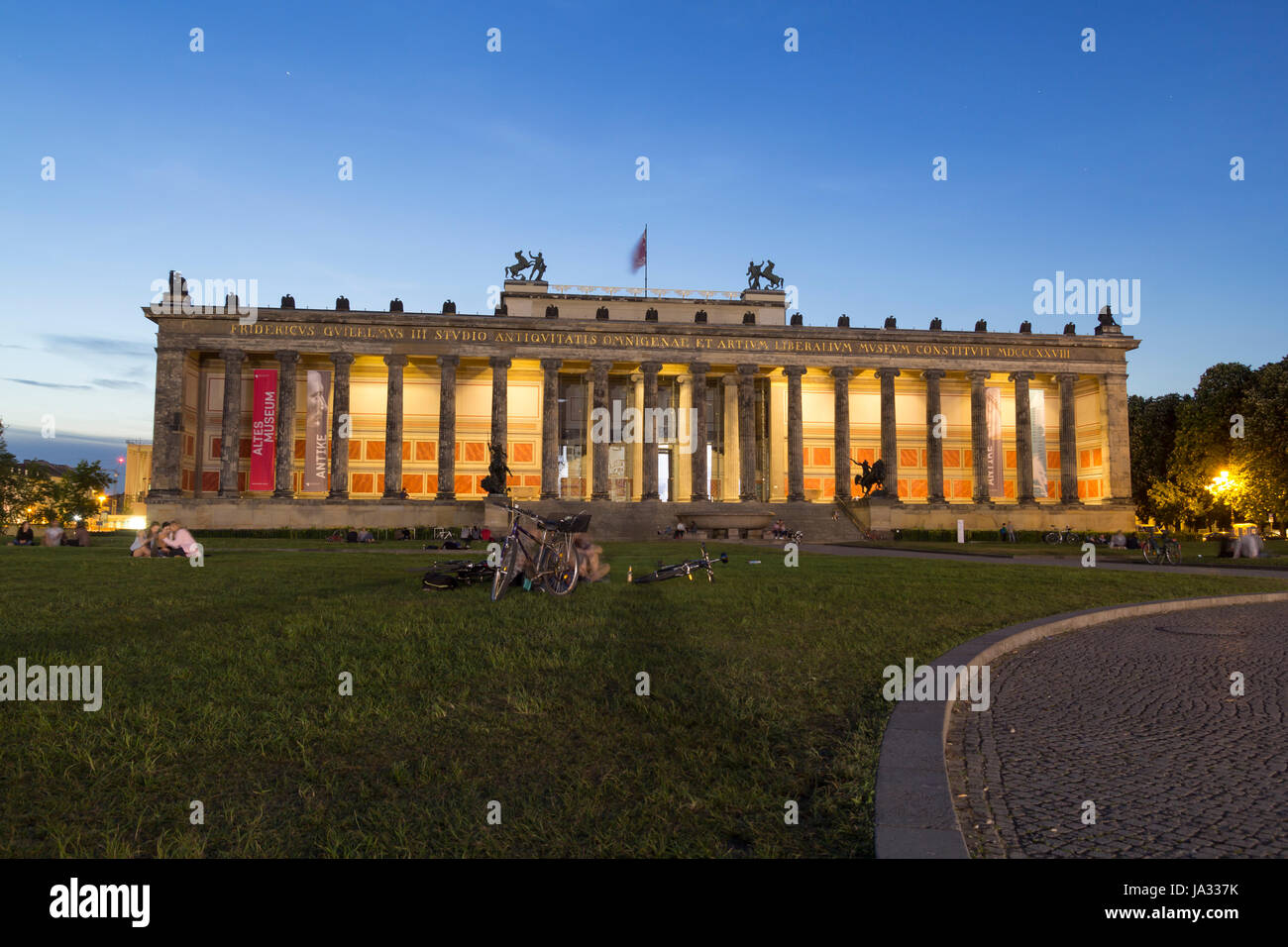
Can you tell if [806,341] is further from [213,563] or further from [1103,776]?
[1103,776]

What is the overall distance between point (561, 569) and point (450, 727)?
737cm

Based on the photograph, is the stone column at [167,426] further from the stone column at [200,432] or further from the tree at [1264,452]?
the tree at [1264,452]

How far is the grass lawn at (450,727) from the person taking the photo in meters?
3.64

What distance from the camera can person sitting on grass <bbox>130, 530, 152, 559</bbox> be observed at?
2081 centimetres

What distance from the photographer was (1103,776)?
471 centimetres

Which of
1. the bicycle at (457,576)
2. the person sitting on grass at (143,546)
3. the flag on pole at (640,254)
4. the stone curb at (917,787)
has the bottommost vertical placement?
the stone curb at (917,787)

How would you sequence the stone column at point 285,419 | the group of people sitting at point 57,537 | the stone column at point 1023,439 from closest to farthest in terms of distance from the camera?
the group of people sitting at point 57,537
the stone column at point 285,419
the stone column at point 1023,439

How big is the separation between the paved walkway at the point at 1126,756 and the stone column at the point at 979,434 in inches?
1869

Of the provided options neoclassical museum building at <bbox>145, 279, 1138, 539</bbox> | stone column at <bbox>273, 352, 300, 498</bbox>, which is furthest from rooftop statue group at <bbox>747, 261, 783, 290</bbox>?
stone column at <bbox>273, 352, 300, 498</bbox>

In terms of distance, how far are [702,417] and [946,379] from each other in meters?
19.9

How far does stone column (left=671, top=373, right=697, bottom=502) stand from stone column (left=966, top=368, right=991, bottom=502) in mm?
19517

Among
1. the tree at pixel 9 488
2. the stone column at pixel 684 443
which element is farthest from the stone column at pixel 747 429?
the tree at pixel 9 488

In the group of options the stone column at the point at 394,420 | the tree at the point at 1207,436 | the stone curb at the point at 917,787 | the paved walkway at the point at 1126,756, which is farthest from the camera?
the tree at the point at 1207,436
